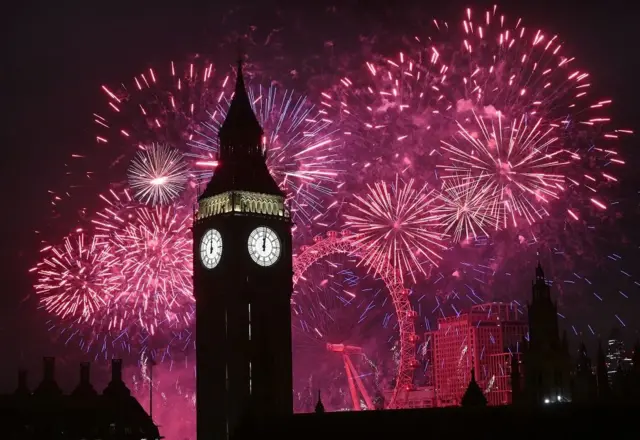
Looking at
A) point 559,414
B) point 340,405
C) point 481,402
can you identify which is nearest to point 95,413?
point 481,402

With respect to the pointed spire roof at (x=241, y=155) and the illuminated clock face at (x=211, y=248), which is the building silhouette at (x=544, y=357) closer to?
the pointed spire roof at (x=241, y=155)

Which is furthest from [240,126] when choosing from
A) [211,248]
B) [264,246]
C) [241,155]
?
[211,248]

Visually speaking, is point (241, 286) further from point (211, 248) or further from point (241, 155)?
point (241, 155)

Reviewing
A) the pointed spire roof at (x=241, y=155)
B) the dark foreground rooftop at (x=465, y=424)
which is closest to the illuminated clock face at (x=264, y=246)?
the pointed spire roof at (x=241, y=155)

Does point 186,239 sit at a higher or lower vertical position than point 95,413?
higher

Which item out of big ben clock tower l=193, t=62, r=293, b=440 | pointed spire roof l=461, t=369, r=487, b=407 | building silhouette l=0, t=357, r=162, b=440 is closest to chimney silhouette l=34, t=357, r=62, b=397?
building silhouette l=0, t=357, r=162, b=440

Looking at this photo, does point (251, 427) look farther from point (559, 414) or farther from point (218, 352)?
point (559, 414)
